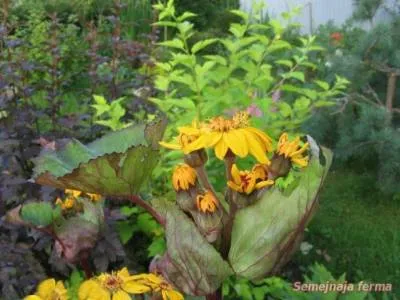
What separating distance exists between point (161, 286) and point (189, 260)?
114 millimetres

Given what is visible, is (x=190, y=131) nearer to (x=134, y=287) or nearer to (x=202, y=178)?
(x=202, y=178)

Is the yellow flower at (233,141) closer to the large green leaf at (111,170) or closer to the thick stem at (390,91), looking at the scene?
the large green leaf at (111,170)

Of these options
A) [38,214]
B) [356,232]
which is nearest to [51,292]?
[38,214]

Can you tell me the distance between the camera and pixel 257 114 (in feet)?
8.76

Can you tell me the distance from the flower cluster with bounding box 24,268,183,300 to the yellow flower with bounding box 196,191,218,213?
15 centimetres

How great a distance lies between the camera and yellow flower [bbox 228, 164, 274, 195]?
105 centimetres

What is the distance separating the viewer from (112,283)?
1.10m

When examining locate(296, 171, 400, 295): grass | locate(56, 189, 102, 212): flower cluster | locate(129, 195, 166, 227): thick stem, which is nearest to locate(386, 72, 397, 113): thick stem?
locate(296, 171, 400, 295): grass

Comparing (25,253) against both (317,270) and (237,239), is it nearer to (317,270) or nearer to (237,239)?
(317,270)

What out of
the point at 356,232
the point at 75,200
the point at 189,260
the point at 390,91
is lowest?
the point at 356,232

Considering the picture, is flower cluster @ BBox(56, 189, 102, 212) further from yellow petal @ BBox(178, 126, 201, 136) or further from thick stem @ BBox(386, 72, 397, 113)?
thick stem @ BBox(386, 72, 397, 113)

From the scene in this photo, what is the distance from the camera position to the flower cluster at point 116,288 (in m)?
1.09

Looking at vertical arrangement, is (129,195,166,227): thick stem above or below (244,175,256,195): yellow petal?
below

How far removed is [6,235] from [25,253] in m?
0.16
